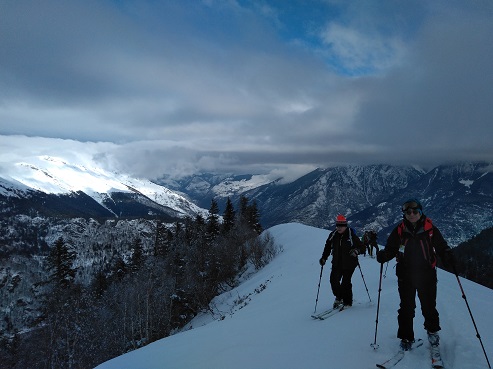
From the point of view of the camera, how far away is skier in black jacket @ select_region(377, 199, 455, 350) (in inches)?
225

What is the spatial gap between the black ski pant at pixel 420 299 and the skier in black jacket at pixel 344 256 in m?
2.75

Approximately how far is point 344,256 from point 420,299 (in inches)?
125

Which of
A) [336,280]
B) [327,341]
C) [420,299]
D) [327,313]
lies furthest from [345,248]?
[420,299]

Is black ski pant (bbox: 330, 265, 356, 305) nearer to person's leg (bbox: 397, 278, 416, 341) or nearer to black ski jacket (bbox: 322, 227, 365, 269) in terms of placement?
black ski jacket (bbox: 322, 227, 365, 269)

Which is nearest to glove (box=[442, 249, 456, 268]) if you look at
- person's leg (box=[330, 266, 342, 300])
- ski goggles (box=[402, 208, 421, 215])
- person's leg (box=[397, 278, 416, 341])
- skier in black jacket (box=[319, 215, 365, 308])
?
person's leg (box=[397, 278, 416, 341])

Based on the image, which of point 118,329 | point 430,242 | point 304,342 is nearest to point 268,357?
A: point 304,342

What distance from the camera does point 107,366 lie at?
312 inches

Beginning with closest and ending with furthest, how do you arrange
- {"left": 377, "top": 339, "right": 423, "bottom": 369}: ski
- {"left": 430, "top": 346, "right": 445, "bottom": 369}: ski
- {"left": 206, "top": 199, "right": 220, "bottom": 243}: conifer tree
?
1. {"left": 430, "top": 346, "right": 445, "bottom": 369}: ski
2. {"left": 377, "top": 339, "right": 423, "bottom": 369}: ski
3. {"left": 206, "top": 199, "right": 220, "bottom": 243}: conifer tree

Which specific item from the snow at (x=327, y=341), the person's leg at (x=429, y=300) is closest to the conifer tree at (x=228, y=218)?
the snow at (x=327, y=341)

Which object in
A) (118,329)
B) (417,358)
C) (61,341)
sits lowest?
(61,341)

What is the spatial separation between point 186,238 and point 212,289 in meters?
25.7

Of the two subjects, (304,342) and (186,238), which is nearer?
(304,342)

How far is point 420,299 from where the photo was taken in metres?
5.86

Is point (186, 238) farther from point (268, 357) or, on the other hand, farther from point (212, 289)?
point (268, 357)
